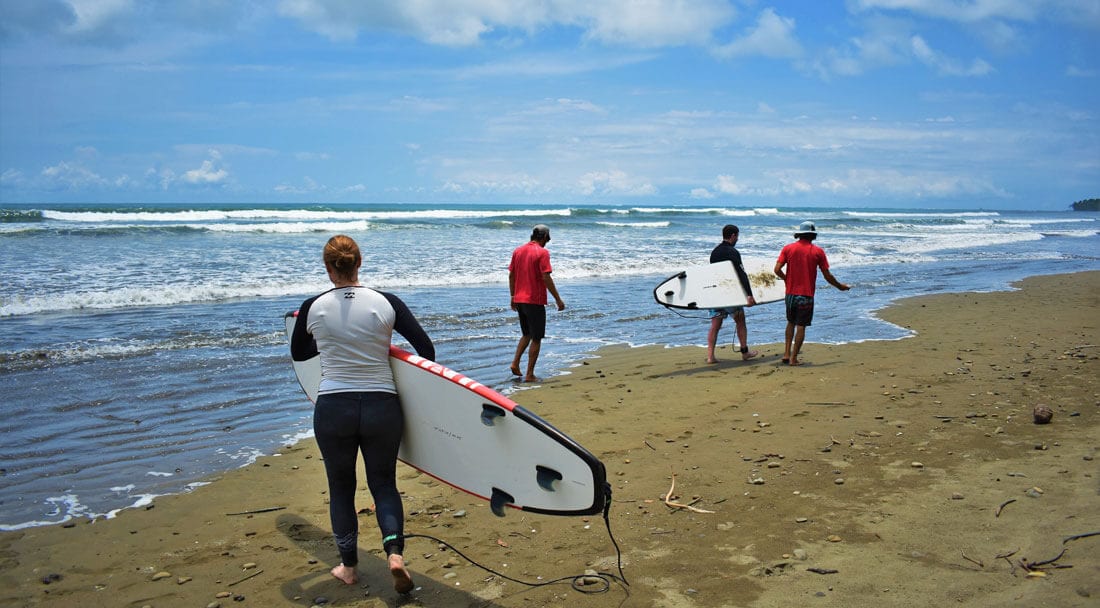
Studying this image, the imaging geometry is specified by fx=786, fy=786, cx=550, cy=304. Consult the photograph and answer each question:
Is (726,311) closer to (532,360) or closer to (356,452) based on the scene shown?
(532,360)

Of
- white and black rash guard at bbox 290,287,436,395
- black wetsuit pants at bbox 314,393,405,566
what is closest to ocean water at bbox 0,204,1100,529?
black wetsuit pants at bbox 314,393,405,566

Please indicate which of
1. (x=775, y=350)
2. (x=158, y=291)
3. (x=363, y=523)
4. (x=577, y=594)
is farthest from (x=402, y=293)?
(x=577, y=594)

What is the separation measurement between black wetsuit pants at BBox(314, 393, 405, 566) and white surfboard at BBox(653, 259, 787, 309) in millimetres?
6426

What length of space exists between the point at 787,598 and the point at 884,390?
4.20 meters

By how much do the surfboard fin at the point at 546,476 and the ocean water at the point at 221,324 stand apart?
2.81 meters

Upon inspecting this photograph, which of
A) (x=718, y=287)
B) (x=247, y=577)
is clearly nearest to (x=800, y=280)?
(x=718, y=287)

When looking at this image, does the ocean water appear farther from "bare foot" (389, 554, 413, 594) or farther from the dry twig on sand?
"bare foot" (389, 554, 413, 594)

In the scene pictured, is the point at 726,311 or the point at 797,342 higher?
the point at 726,311

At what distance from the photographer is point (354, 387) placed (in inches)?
141

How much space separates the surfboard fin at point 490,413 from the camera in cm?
369

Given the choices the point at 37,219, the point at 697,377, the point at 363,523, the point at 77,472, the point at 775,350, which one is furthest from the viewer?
the point at 37,219

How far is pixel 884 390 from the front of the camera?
23.0 ft

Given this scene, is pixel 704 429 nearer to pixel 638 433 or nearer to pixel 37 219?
pixel 638 433

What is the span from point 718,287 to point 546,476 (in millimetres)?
6459
